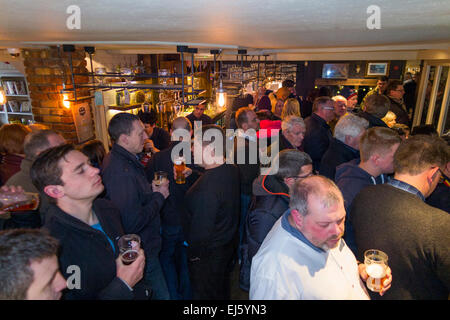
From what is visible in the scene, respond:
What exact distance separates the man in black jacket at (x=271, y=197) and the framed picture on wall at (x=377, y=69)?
8.91m

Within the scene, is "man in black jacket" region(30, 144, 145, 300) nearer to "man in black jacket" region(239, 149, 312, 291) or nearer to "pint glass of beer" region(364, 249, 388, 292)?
"man in black jacket" region(239, 149, 312, 291)

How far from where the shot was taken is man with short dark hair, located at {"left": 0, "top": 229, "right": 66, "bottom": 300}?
96 cm

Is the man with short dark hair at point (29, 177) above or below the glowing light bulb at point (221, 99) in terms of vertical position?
below

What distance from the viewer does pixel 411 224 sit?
58.4 inches

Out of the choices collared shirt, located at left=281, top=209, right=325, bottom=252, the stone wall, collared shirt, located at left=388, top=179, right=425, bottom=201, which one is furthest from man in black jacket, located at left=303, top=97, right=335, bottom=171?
the stone wall

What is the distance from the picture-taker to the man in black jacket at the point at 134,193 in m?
2.07

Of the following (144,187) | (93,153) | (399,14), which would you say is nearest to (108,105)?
(93,153)

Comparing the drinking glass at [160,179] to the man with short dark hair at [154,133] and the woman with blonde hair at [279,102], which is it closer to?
the man with short dark hair at [154,133]

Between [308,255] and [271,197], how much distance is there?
594 millimetres

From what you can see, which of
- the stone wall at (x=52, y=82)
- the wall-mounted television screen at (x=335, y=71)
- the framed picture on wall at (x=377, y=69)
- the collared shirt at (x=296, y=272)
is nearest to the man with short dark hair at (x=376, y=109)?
the collared shirt at (x=296, y=272)

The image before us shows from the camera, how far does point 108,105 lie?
5633 millimetres

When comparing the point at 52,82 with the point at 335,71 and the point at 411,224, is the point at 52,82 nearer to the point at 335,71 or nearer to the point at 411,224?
the point at 411,224

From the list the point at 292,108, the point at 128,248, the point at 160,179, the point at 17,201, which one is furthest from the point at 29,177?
the point at 292,108
